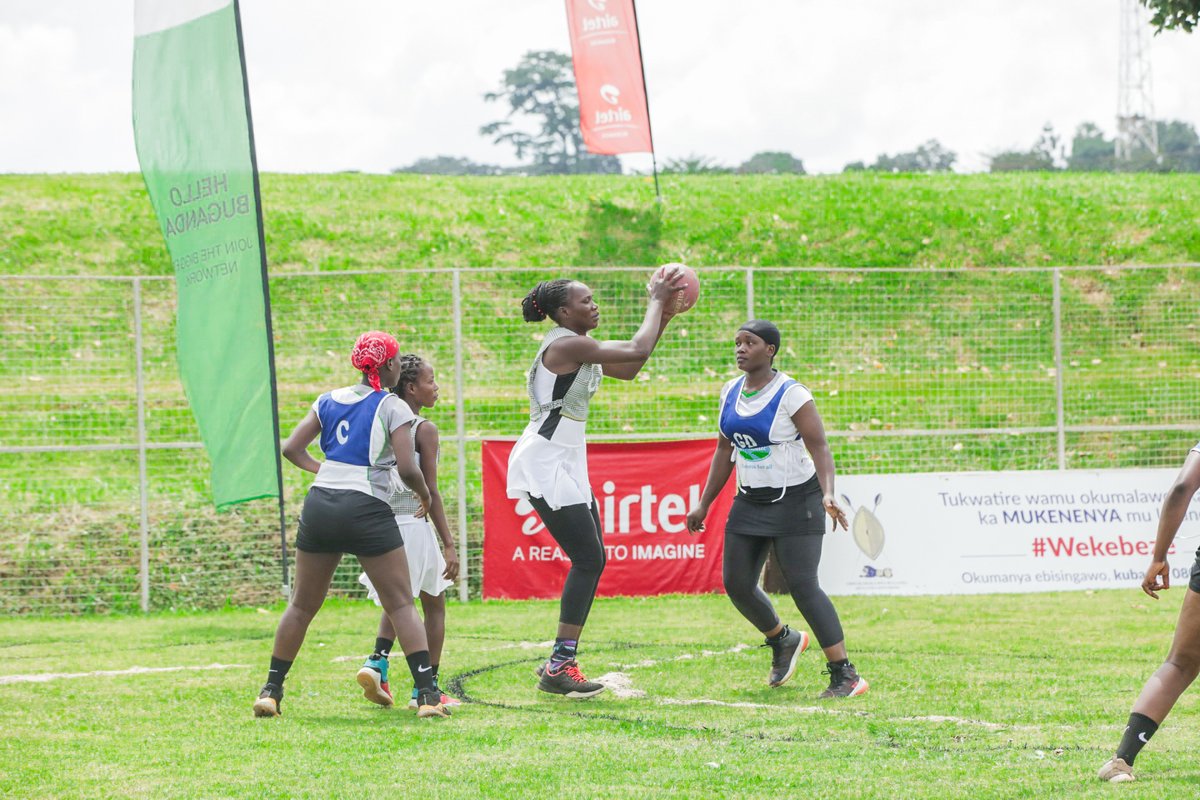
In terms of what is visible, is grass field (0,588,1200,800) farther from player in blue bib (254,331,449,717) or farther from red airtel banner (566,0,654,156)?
red airtel banner (566,0,654,156)

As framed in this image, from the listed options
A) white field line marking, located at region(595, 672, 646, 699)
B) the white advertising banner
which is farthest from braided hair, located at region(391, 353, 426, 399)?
the white advertising banner

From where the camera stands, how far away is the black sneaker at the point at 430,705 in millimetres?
6402

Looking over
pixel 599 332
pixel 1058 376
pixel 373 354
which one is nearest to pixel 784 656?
pixel 373 354

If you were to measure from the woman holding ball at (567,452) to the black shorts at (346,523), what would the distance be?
869mm

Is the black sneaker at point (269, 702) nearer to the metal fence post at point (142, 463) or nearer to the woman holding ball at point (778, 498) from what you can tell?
the woman holding ball at point (778, 498)

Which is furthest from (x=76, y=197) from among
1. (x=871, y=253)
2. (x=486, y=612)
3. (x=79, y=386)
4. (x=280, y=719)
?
(x=280, y=719)

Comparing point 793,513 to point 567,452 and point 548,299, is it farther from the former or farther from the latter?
point 548,299

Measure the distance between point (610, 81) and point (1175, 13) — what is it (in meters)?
8.77

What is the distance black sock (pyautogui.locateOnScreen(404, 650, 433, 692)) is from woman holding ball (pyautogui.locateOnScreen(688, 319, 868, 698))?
1.81 meters

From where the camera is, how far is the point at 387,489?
6637mm

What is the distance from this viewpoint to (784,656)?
736cm

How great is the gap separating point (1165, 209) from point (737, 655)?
18923 millimetres

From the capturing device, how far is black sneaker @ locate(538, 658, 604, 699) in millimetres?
6969

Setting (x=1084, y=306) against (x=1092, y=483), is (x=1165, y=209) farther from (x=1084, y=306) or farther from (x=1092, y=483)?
(x=1092, y=483)
